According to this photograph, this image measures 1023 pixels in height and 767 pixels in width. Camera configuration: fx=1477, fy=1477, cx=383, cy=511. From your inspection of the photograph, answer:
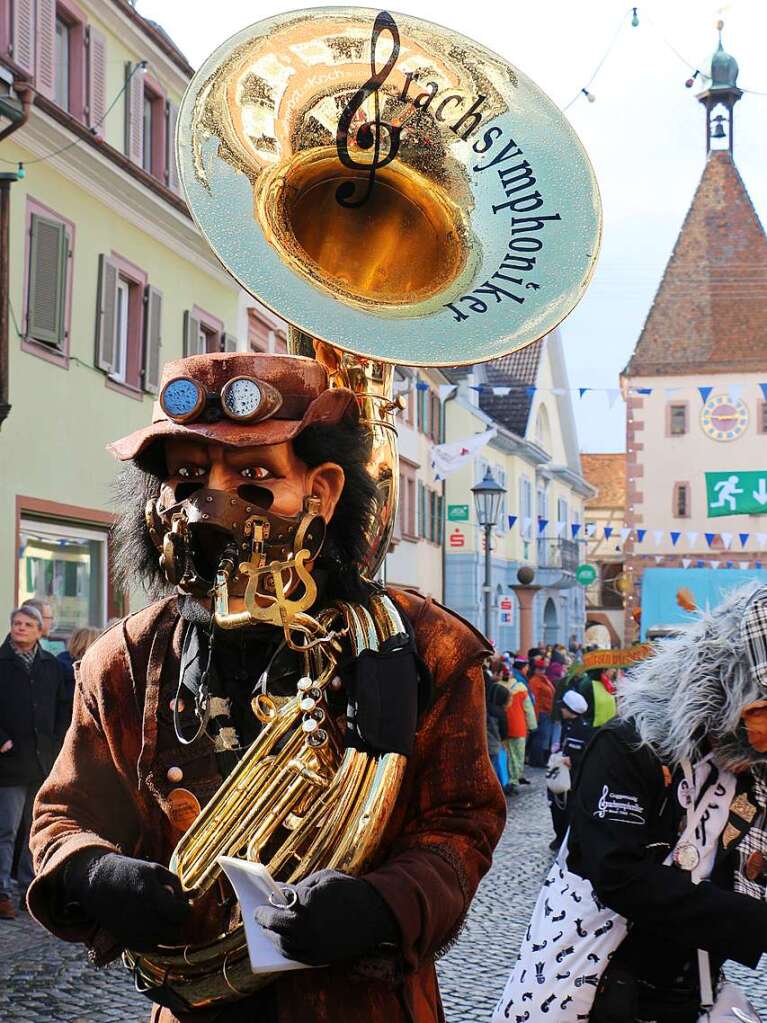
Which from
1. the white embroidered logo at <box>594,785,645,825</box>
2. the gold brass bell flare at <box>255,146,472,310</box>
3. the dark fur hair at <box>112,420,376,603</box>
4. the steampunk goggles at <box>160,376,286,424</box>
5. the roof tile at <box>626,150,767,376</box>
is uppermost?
the roof tile at <box>626,150,767,376</box>

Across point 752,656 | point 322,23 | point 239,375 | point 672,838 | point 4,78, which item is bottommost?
point 672,838

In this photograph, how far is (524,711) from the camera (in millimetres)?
15117

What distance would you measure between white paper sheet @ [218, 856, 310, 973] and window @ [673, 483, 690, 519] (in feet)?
128

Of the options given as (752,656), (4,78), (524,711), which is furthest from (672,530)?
(752,656)

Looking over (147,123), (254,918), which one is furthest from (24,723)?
(147,123)

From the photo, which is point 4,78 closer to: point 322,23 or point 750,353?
point 322,23

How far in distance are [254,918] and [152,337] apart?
15743 millimetres

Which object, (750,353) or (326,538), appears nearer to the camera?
(326,538)

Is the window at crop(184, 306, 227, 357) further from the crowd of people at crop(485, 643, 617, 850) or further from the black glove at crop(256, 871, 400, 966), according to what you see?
the black glove at crop(256, 871, 400, 966)

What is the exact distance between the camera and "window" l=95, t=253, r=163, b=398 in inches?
630

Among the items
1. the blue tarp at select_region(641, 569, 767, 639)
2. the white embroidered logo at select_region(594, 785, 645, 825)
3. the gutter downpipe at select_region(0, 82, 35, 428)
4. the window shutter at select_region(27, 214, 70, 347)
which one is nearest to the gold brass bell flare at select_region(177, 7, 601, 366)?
the white embroidered logo at select_region(594, 785, 645, 825)

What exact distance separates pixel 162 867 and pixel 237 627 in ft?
1.26

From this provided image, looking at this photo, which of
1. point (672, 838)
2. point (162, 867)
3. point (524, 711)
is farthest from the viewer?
point (524, 711)

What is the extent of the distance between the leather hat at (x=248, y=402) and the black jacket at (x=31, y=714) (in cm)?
589
